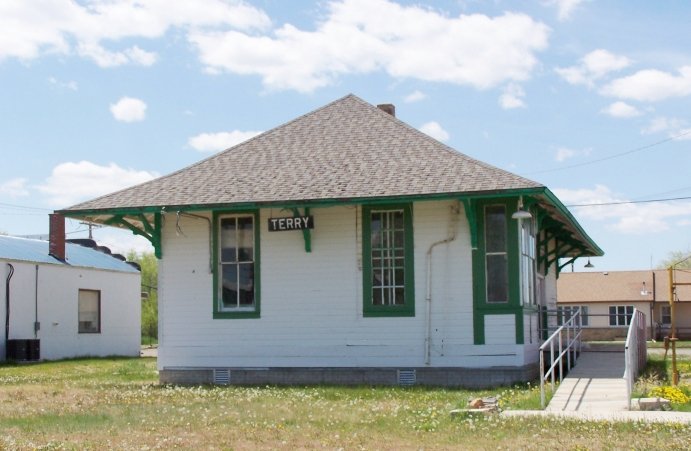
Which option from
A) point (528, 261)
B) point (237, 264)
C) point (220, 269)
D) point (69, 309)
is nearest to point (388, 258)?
point (528, 261)

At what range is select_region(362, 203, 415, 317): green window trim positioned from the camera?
65.4 ft

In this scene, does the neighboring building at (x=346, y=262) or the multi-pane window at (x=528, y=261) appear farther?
the multi-pane window at (x=528, y=261)

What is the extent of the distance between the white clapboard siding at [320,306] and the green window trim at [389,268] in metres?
0.11

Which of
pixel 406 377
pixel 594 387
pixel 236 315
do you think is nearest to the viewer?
pixel 594 387

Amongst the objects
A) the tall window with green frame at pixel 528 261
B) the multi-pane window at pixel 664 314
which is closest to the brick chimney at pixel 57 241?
the tall window with green frame at pixel 528 261

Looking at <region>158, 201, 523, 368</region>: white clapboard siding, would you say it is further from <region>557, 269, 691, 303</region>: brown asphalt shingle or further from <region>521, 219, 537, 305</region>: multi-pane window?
<region>557, 269, 691, 303</region>: brown asphalt shingle

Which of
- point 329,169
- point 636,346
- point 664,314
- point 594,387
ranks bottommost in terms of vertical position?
point 594,387

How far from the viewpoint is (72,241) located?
42.8 m

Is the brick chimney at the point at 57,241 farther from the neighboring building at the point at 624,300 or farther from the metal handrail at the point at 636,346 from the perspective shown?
the neighboring building at the point at 624,300

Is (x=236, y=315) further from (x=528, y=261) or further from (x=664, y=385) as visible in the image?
(x=664, y=385)

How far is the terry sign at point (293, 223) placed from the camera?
20.2 metres

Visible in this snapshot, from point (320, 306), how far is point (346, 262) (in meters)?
1.03

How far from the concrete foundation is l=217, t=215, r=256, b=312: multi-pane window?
137cm

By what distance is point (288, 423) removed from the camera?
14055 mm
